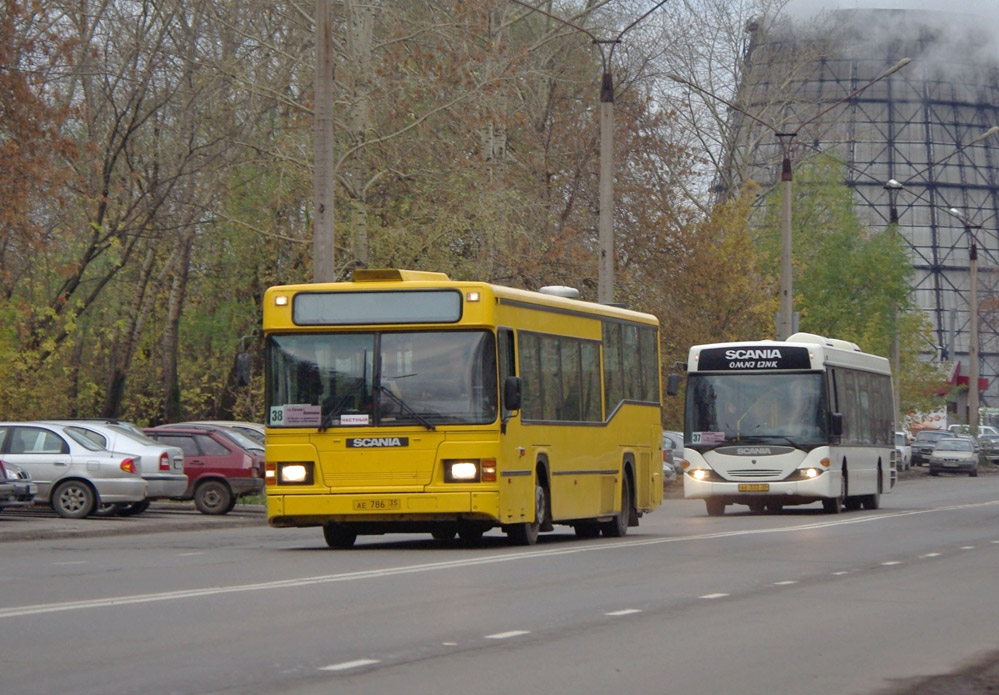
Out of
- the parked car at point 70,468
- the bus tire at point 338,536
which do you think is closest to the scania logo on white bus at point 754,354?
the parked car at point 70,468

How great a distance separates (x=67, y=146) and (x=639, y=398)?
36.8ft

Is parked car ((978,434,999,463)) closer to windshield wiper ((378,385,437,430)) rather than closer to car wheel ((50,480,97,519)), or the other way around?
car wheel ((50,480,97,519))

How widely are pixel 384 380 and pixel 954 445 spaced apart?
51.7 metres

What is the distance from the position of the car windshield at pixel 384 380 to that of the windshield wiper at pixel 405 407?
10mm

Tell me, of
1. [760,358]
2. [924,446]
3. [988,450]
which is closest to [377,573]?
[760,358]

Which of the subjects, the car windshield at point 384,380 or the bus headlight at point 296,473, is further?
the bus headlight at point 296,473

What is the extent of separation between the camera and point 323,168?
27.2m

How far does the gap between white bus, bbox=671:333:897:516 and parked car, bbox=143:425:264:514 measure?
24.9ft

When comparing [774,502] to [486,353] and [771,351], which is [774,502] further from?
[486,353]

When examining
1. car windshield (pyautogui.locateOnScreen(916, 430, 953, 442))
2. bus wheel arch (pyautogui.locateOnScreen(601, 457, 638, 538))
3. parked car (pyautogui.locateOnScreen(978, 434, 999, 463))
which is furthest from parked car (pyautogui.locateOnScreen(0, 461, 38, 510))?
parked car (pyautogui.locateOnScreen(978, 434, 999, 463))

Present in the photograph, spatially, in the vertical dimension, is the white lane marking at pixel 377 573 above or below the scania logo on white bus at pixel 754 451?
below

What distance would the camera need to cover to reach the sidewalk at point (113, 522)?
23438 millimetres

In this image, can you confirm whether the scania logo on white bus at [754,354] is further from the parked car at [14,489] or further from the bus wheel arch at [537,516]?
the parked car at [14,489]

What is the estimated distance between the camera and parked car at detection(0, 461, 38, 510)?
2439 cm
